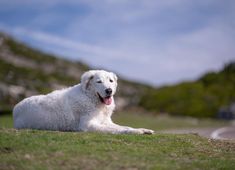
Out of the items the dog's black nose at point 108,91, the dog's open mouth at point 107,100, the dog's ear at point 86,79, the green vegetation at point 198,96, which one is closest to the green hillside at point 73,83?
the green vegetation at point 198,96

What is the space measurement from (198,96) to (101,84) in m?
49.1

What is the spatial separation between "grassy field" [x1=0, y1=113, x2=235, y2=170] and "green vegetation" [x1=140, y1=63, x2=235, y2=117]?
144 feet

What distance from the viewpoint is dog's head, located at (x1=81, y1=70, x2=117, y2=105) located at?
13594 mm

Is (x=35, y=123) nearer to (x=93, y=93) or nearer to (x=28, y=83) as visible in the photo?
(x=93, y=93)

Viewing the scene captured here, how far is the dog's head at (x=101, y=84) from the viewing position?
1359cm

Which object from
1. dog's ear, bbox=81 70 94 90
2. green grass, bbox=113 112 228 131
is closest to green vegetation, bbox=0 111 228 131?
green grass, bbox=113 112 228 131

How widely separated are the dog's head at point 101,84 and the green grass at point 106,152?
1.75 m

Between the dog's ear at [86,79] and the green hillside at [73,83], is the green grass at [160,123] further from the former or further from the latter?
the dog's ear at [86,79]

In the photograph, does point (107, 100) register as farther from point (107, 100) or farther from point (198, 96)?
point (198, 96)

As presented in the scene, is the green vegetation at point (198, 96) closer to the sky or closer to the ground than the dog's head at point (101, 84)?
closer to the sky

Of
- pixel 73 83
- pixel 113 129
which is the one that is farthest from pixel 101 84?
pixel 73 83

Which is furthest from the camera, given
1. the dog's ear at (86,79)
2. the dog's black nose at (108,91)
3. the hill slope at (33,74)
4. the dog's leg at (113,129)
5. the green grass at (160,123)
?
the hill slope at (33,74)

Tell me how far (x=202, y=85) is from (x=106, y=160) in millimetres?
56007

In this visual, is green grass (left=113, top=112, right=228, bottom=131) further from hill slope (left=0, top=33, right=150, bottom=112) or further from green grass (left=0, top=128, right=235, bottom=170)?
green grass (left=0, top=128, right=235, bottom=170)
